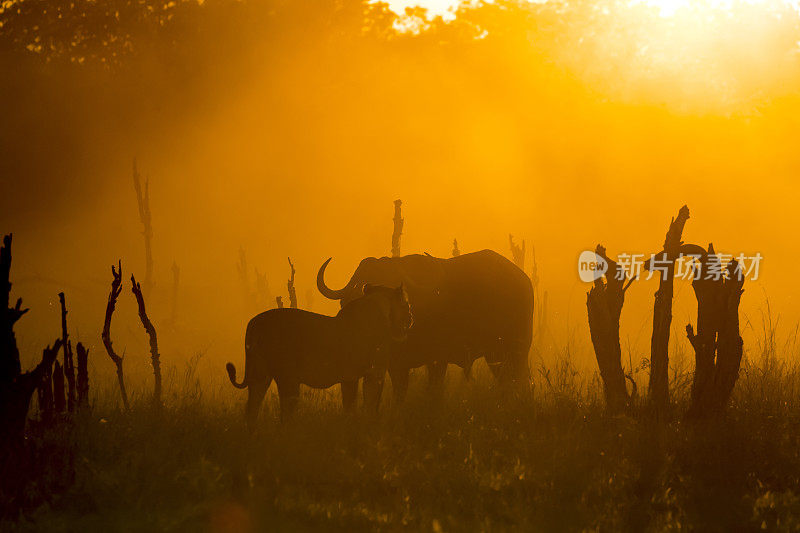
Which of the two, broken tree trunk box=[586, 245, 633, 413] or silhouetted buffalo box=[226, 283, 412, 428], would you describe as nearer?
silhouetted buffalo box=[226, 283, 412, 428]

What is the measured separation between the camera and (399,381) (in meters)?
10.2

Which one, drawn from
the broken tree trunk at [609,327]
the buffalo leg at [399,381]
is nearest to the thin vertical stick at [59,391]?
the buffalo leg at [399,381]

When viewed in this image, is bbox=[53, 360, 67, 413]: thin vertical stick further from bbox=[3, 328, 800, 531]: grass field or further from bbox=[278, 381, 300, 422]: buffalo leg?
bbox=[278, 381, 300, 422]: buffalo leg

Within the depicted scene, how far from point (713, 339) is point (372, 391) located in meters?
3.46

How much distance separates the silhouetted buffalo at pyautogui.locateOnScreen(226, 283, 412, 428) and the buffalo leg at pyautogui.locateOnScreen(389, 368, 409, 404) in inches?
46.2

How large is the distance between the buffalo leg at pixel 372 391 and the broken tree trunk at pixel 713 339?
121 inches

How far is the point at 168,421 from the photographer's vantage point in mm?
8117

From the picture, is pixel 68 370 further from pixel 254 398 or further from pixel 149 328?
pixel 254 398

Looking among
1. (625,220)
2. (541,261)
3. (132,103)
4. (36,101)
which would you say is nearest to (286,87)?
(132,103)

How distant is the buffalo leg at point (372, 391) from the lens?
8898mm

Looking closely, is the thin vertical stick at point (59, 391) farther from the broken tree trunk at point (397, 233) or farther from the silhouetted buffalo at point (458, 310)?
the broken tree trunk at point (397, 233)

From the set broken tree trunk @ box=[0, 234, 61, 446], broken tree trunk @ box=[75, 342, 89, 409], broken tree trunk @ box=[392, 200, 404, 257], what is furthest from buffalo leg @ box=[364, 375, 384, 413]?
broken tree trunk @ box=[392, 200, 404, 257]

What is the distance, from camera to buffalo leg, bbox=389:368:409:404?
1015 centimetres

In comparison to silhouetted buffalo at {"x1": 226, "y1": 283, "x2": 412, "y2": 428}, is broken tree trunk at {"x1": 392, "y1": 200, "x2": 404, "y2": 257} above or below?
above
